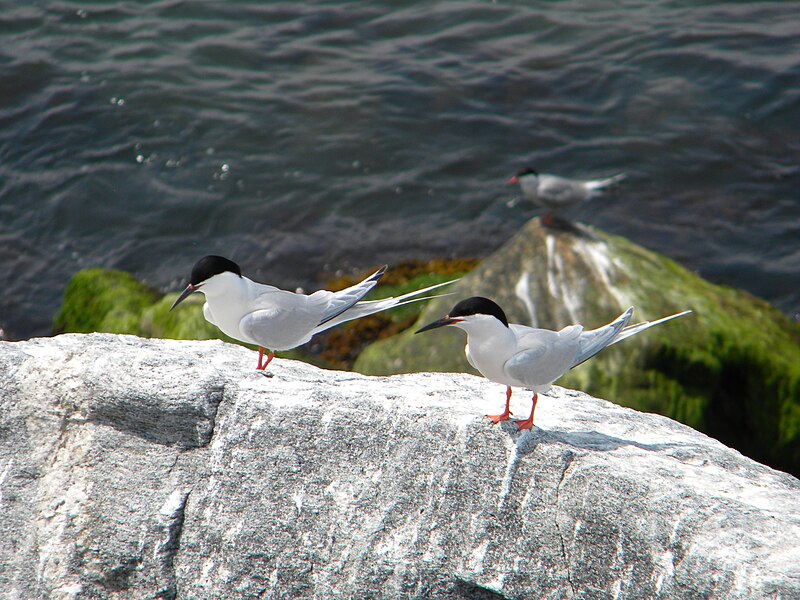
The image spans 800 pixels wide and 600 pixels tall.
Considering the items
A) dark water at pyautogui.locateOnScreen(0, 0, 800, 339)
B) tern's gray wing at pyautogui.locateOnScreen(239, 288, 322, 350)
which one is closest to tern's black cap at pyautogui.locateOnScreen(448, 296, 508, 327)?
tern's gray wing at pyautogui.locateOnScreen(239, 288, 322, 350)

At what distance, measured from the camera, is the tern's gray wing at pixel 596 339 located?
4.11 metres

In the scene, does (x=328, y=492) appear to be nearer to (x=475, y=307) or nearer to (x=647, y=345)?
(x=475, y=307)

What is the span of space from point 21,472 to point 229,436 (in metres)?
1.00

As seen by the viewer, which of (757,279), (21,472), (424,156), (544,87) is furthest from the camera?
(544,87)

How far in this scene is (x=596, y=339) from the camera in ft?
13.6

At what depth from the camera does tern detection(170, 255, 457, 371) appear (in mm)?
4082

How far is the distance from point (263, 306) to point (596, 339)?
1559 mm

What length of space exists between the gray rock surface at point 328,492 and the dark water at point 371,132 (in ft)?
19.8

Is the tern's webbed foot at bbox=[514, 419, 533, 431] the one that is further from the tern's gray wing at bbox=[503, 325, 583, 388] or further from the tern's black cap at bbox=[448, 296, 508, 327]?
the tern's black cap at bbox=[448, 296, 508, 327]

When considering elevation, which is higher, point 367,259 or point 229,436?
point 229,436

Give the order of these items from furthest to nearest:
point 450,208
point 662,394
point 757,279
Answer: point 450,208
point 757,279
point 662,394

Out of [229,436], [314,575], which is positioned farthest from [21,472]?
[314,575]

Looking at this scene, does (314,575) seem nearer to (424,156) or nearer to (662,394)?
(662,394)

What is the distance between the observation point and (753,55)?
13391mm
